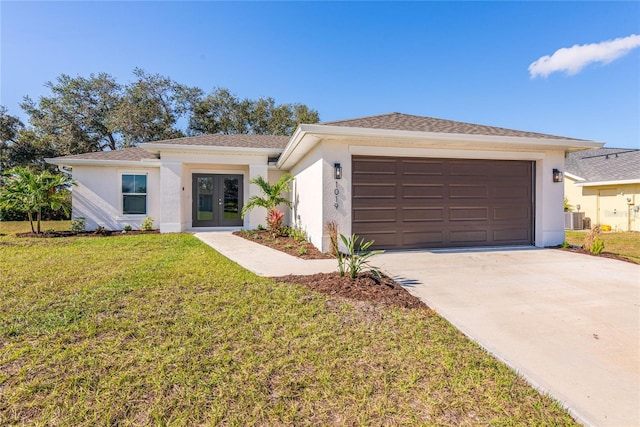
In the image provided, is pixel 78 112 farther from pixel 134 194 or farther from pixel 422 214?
pixel 422 214

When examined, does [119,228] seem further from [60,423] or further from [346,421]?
[346,421]

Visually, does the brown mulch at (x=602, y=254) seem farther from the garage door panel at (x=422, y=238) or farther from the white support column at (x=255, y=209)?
the white support column at (x=255, y=209)

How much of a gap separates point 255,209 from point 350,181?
5567 millimetres

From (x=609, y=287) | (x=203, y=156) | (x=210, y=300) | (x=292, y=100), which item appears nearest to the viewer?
(x=210, y=300)

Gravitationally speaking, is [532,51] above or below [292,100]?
below

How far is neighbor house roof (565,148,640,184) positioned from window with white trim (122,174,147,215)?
2148 centimetres

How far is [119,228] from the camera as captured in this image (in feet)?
40.4

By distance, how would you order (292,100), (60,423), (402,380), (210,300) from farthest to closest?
1. (292,100)
2. (210,300)
3. (402,380)
4. (60,423)

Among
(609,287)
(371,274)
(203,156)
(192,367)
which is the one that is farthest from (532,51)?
(192,367)

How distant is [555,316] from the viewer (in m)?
3.63

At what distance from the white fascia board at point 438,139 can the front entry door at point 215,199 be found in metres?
5.22

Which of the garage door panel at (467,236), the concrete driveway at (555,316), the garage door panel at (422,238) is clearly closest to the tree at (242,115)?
the garage door panel at (422,238)

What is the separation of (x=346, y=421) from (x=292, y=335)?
123cm

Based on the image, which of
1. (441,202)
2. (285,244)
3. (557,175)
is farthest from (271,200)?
(557,175)
